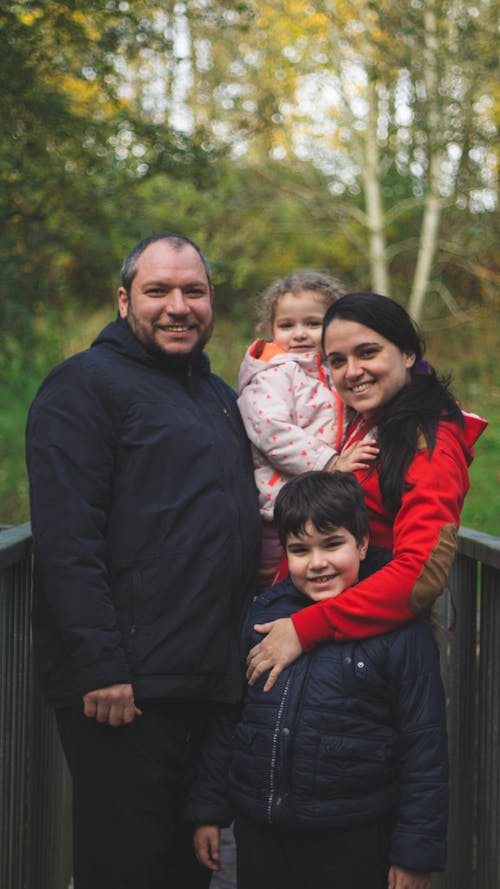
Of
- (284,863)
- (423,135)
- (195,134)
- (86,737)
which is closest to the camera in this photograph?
(284,863)

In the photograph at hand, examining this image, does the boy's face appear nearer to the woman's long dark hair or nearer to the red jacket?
the red jacket

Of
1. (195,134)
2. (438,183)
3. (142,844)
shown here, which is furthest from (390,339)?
(438,183)

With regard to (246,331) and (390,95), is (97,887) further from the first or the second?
(390,95)

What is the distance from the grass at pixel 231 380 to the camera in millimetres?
11258


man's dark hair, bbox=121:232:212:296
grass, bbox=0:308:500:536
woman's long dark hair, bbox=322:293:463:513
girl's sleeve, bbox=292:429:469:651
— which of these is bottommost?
grass, bbox=0:308:500:536

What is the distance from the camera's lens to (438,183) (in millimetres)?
20719

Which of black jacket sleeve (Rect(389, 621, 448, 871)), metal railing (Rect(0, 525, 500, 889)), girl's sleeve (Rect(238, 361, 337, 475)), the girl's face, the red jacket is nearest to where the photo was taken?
black jacket sleeve (Rect(389, 621, 448, 871))

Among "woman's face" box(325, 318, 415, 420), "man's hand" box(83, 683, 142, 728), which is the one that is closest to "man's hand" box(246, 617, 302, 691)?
"man's hand" box(83, 683, 142, 728)

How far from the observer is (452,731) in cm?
360

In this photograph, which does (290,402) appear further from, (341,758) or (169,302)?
(341,758)

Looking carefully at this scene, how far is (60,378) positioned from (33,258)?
301 inches

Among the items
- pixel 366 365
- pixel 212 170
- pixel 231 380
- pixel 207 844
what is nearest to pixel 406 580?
pixel 366 365

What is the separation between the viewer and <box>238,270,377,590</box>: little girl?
3.48 m

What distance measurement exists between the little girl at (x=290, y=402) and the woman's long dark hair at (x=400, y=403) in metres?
0.09
